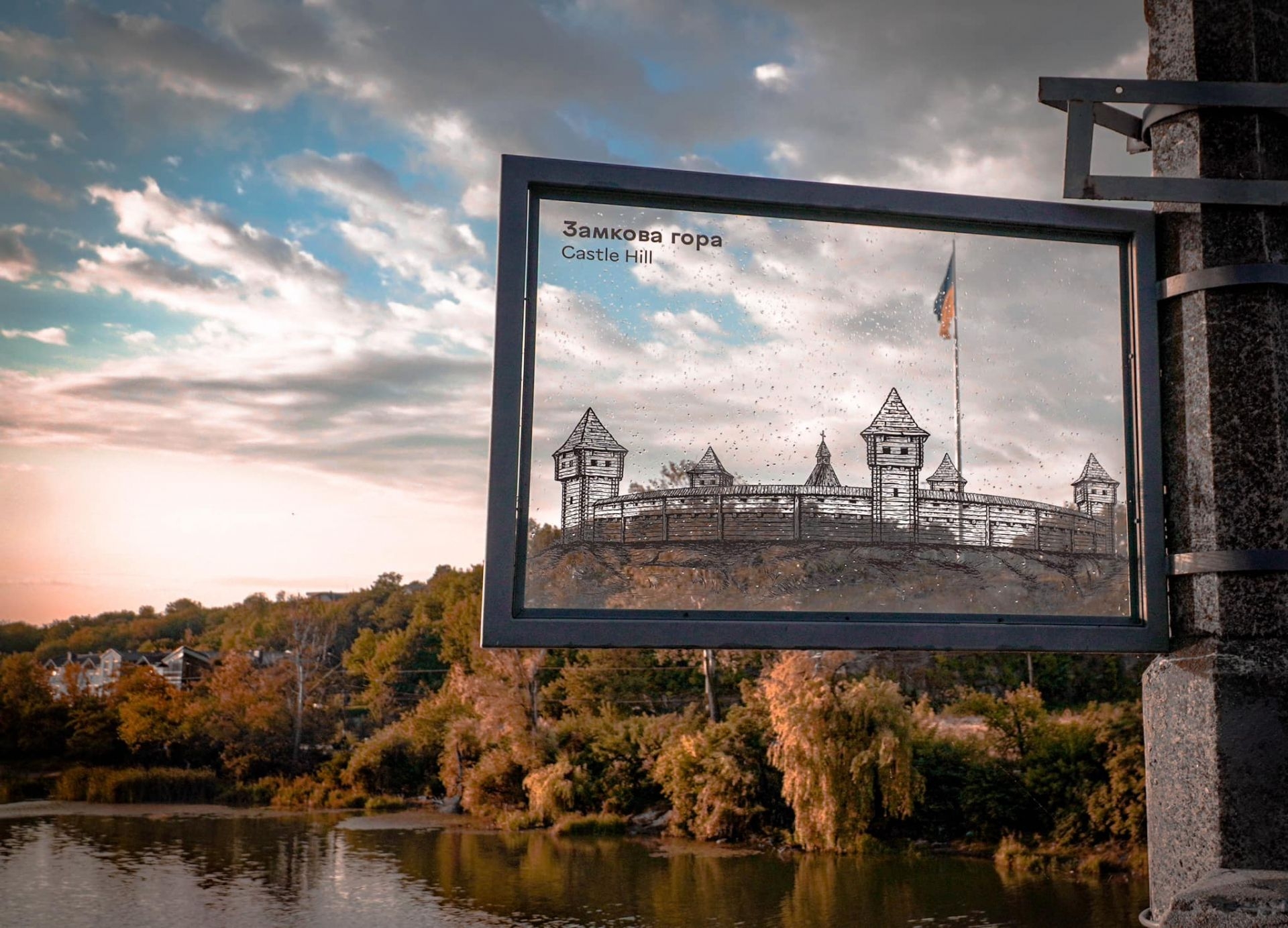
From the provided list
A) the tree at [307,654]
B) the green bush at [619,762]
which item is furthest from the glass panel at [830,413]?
the tree at [307,654]

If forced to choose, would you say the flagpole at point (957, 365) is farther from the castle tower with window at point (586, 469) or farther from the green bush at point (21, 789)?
the green bush at point (21, 789)

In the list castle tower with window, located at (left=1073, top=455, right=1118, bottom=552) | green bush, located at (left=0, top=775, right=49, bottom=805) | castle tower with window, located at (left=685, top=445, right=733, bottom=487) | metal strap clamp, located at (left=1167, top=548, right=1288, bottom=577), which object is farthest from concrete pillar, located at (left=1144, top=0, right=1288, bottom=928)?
green bush, located at (left=0, top=775, right=49, bottom=805)

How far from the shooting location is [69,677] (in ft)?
121

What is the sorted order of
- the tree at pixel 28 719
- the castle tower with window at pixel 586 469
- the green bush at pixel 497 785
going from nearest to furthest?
the castle tower with window at pixel 586 469 < the green bush at pixel 497 785 < the tree at pixel 28 719

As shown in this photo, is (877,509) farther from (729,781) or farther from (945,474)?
(729,781)

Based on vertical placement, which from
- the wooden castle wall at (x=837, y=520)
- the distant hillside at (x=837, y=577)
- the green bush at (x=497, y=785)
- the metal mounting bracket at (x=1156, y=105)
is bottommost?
the green bush at (x=497, y=785)

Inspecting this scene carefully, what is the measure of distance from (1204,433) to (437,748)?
96.8 ft

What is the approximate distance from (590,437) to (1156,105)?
1.79 metres

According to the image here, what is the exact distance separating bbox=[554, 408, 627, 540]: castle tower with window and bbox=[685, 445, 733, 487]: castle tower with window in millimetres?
230

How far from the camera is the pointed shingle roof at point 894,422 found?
10.6 ft

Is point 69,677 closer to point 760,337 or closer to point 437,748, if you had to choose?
point 437,748

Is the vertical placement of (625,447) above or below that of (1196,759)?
above

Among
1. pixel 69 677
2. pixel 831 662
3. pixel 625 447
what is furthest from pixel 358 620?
pixel 625 447

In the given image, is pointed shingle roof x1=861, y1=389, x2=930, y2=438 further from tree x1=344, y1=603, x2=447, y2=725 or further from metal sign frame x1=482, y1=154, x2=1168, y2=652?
tree x1=344, y1=603, x2=447, y2=725
